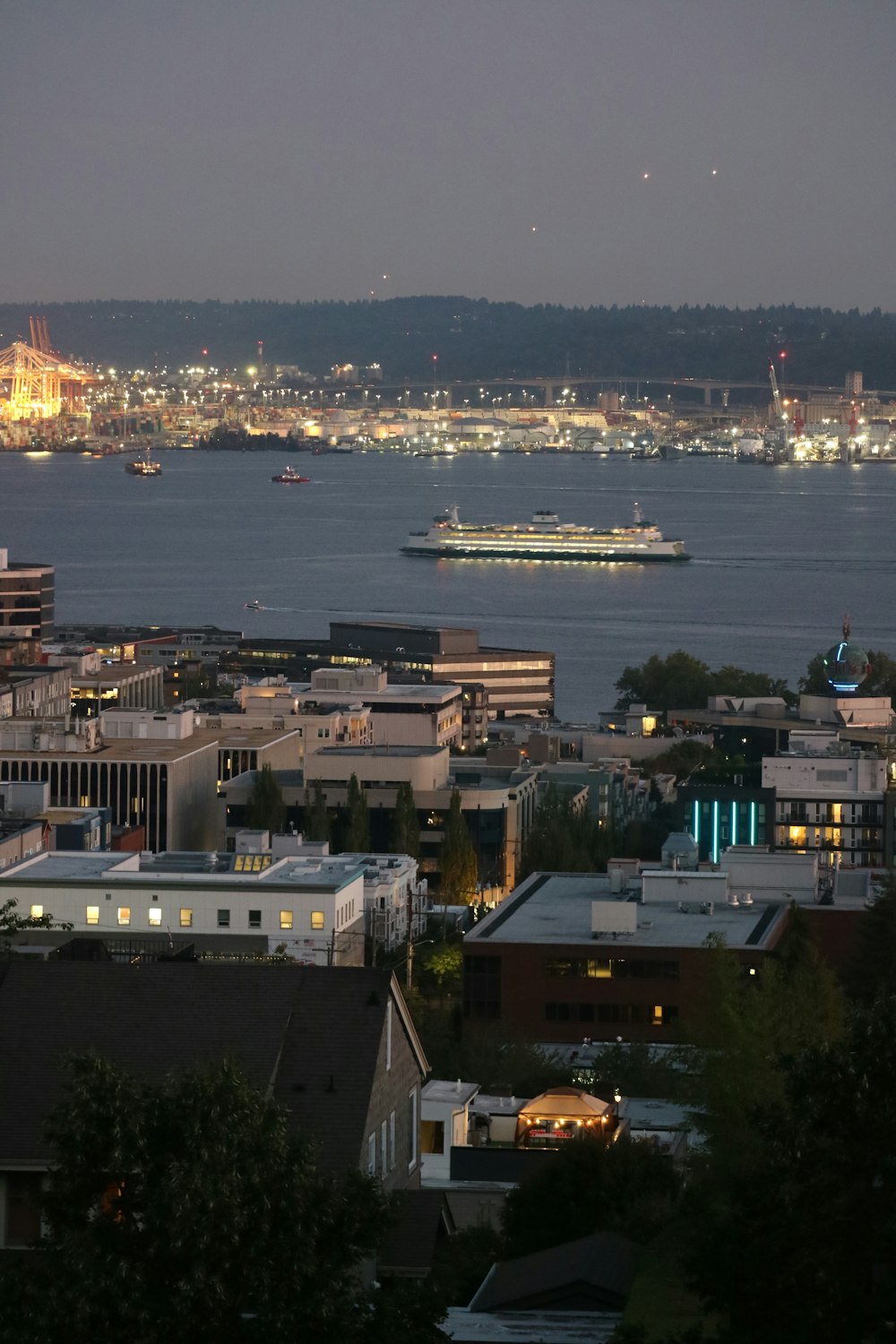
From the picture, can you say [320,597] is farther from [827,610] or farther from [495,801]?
[495,801]

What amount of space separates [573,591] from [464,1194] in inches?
1026

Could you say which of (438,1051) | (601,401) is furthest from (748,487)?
(438,1051)

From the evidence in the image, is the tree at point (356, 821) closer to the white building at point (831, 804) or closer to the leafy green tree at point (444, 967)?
the white building at point (831, 804)

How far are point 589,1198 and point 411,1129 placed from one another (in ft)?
1.08

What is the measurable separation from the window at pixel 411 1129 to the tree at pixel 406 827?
6260 mm

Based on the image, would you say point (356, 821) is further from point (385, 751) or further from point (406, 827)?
point (385, 751)

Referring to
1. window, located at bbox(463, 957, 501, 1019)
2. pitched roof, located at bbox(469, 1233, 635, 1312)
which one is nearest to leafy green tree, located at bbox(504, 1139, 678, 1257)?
pitched roof, located at bbox(469, 1233, 635, 1312)

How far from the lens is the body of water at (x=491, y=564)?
80.8ft

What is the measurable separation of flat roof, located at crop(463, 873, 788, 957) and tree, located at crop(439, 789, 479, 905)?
119cm

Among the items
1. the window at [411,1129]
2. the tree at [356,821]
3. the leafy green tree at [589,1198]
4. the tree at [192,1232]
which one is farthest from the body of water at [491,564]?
the tree at [192,1232]

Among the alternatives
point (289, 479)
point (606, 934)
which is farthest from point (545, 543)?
point (606, 934)

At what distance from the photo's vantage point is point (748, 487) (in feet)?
185

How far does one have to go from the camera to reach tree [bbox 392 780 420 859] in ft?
33.8

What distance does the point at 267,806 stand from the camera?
10.8 metres
